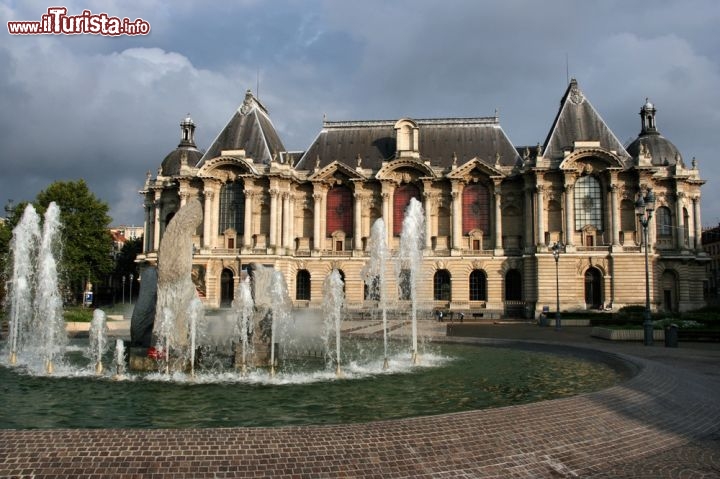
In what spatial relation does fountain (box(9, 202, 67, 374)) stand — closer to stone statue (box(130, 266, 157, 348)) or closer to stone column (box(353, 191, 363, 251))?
stone statue (box(130, 266, 157, 348))

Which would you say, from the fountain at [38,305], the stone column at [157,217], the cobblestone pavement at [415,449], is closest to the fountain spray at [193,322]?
the fountain at [38,305]

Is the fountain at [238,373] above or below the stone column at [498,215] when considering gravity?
below

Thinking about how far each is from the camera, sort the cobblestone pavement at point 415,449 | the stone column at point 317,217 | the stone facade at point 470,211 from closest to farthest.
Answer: the cobblestone pavement at point 415,449, the stone facade at point 470,211, the stone column at point 317,217

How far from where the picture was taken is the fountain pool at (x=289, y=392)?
492 inches

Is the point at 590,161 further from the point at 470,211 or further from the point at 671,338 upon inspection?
the point at 671,338

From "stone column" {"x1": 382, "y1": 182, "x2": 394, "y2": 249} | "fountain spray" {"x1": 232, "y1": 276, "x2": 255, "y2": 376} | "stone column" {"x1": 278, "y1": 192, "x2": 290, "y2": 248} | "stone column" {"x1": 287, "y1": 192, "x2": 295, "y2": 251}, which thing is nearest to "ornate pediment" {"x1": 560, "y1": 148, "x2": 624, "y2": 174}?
"stone column" {"x1": 382, "y1": 182, "x2": 394, "y2": 249}

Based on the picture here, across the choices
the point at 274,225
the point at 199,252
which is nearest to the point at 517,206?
the point at 274,225

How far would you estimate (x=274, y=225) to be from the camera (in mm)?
61156

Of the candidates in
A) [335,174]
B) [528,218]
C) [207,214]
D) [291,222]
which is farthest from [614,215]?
[207,214]

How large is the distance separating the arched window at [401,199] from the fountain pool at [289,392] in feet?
134

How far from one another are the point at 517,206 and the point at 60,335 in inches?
1815

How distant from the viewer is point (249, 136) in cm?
6606

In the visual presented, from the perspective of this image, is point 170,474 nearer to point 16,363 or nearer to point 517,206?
point 16,363

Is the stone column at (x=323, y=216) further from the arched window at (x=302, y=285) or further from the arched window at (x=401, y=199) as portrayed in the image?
the arched window at (x=401, y=199)
